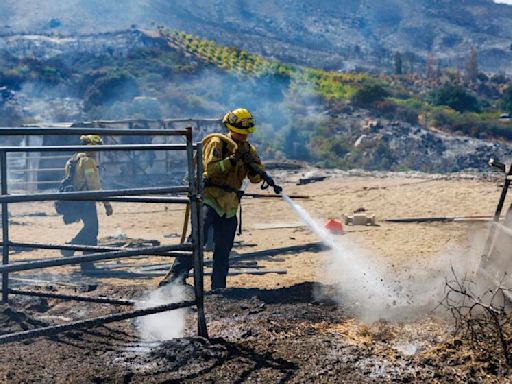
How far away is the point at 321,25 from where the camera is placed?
3917 inches

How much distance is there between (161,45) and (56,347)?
160ft

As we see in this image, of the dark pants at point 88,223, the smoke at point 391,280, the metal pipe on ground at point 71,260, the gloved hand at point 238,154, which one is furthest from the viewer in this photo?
the dark pants at point 88,223

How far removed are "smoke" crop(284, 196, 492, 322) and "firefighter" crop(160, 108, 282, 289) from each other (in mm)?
650

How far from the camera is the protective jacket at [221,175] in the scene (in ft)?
19.8

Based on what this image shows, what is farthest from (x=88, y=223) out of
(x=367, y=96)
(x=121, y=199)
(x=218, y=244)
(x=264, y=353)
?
(x=367, y=96)

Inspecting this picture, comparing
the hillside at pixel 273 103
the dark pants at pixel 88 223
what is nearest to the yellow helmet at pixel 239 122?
the dark pants at pixel 88 223

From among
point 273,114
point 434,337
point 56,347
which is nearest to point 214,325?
point 56,347

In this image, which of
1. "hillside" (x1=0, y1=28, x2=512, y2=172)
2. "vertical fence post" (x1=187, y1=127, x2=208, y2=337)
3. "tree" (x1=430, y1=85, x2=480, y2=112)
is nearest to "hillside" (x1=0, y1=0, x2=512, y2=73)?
"hillside" (x1=0, y1=28, x2=512, y2=172)

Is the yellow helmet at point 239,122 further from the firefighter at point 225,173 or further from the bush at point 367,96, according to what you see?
the bush at point 367,96

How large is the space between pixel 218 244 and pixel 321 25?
9721 cm

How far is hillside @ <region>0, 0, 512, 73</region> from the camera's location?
246 feet

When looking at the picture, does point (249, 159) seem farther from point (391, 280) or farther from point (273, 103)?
point (273, 103)

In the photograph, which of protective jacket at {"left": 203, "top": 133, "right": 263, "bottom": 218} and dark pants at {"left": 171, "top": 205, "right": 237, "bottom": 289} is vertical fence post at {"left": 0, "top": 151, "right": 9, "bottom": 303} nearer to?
dark pants at {"left": 171, "top": 205, "right": 237, "bottom": 289}

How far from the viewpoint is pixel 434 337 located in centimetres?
463
